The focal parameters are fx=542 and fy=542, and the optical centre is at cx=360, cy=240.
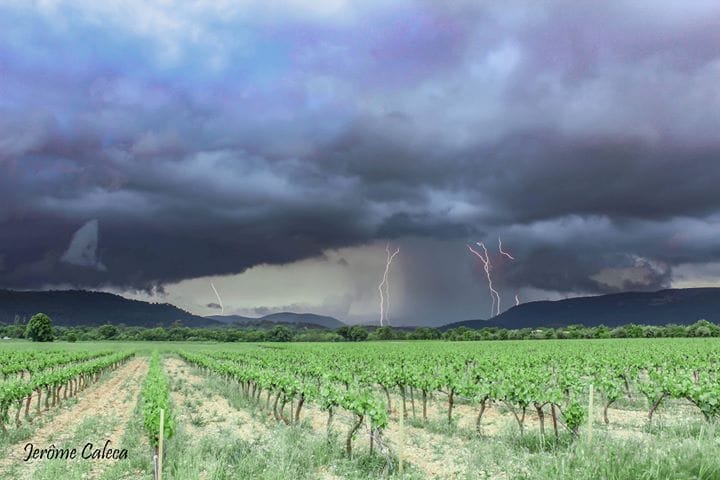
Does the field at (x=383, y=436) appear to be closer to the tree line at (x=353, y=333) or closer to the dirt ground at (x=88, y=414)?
the dirt ground at (x=88, y=414)

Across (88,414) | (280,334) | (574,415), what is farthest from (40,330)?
(574,415)

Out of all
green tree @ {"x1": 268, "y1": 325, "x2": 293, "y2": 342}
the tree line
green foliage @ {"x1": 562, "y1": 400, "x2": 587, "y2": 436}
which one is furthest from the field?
green tree @ {"x1": 268, "y1": 325, "x2": 293, "y2": 342}

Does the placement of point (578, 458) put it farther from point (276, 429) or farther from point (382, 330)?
point (382, 330)

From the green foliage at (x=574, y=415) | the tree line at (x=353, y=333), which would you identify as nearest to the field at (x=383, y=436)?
the green foliage at (x=574, y=415)

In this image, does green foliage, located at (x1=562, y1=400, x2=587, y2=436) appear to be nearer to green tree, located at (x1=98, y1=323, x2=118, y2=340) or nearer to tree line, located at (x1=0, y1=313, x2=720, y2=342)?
tree line, located at (x1=0, y1=313, x2=720, y2=342)

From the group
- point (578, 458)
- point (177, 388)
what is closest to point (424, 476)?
point (578, 458)

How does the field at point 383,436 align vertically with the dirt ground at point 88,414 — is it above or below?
above

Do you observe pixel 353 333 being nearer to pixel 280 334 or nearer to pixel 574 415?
pixel 280 334

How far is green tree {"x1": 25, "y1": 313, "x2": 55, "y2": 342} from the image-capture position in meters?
138

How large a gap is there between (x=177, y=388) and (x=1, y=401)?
53.6 feet

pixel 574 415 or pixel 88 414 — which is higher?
pixel 574 415

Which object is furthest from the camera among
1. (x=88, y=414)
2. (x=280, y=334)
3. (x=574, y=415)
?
(x=280, y=334)

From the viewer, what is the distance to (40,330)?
138 metres

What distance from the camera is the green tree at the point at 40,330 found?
138m
